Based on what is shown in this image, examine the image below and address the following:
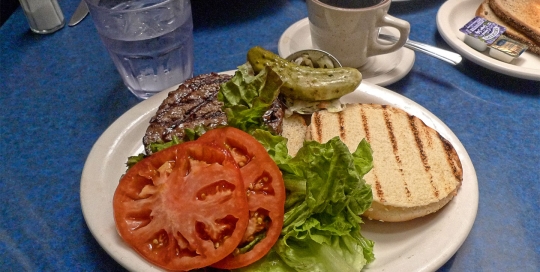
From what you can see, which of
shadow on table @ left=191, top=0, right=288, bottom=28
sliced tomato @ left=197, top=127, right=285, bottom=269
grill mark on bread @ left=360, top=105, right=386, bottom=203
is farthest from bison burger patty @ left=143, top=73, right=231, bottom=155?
shadow on table @ left=191, top=0, right=288, bottom=28

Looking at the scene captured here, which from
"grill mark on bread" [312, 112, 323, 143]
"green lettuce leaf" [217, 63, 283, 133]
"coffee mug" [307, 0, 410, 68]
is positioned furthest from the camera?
"coffee mug" [307, 0, 410, 68]

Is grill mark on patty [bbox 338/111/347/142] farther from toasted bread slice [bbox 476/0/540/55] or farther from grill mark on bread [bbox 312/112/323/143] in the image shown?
toasted bread slice [bbox 476/0/540/55]

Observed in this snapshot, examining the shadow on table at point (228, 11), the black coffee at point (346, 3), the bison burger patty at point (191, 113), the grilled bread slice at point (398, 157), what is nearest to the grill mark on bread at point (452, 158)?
the grilled bread slice at point (398, 157)

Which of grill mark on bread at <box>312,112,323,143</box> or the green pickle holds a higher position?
the green pickle

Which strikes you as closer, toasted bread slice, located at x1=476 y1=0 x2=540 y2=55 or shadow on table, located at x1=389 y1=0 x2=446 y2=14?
toasted bread slice, located at x1=476 y1=0 x2=540 y2=55

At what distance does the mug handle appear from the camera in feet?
6.39

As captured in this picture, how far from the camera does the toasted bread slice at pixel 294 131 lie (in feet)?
5.43

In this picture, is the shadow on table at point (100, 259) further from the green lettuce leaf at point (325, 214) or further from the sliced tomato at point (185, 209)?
the green lettuce leaf at point (325, 214)

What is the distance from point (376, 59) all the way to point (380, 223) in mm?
1035

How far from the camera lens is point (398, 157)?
153 cm

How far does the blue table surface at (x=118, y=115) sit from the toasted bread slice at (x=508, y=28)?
8.7 inches

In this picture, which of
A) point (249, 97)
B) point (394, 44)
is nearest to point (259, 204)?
point (249, 97)

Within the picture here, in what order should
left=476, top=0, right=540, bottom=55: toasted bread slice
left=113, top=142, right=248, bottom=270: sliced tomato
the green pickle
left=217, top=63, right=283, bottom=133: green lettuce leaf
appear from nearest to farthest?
left=113, top=142, right=248, bottom=270: sliced tomato, left=217, top=63, right=283, bottom=133: green lettuce leaf, the green pickle, left=476, top=0, right=540, bottom=55: toasted bread slice

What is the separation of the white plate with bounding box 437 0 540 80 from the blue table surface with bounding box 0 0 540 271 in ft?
0.34
